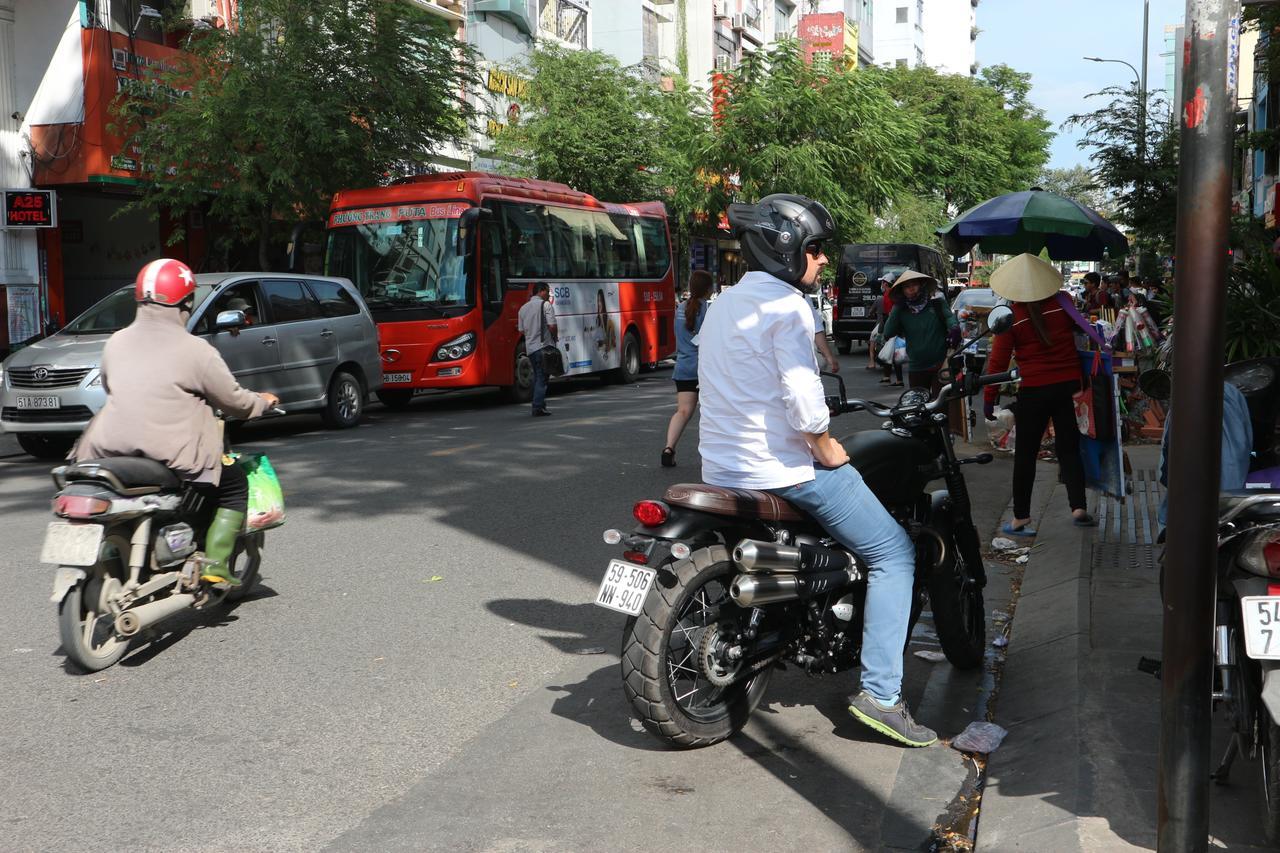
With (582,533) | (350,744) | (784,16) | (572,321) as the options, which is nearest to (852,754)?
(350,744)

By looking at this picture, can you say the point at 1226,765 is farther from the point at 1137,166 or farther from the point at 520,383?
the point at 1137,166

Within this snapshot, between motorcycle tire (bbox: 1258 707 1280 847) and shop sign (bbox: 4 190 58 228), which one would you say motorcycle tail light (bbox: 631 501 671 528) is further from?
shop sign (bbox: 4 190 58 228)

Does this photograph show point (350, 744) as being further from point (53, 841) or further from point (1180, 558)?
point (1180, 558)

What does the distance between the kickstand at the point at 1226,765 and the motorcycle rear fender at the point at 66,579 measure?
4.29m

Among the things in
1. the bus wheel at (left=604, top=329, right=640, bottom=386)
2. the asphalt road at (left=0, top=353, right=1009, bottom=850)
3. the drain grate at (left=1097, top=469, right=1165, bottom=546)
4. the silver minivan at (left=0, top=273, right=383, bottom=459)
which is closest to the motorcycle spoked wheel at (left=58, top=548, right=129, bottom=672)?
the asphalt road at (left=0, top=353, right=1009, bottom=850)

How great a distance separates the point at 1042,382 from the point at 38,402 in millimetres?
9214

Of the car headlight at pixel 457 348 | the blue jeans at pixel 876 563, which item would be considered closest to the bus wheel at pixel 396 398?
the car headlight at pixel 457 348

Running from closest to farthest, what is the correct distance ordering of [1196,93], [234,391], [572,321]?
[1196,93] < [234,391] < [572,321]

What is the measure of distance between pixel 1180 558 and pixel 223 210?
20828mm

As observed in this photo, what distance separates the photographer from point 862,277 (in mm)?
30250

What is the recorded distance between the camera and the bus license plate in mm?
3402

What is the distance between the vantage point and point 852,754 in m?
4.64

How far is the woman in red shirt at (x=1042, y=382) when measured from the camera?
324 inches

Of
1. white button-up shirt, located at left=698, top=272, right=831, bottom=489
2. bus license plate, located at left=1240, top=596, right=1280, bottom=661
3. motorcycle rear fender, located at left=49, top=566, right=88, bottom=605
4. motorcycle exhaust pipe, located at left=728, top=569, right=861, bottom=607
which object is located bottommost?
motorcycle rear fender, located at left=49, top=566, right=88, bottom=605
